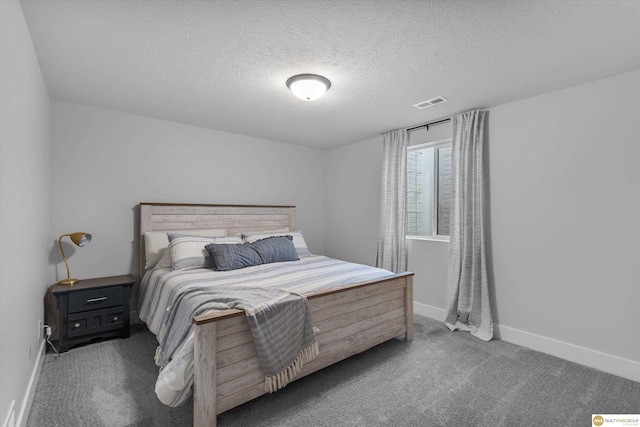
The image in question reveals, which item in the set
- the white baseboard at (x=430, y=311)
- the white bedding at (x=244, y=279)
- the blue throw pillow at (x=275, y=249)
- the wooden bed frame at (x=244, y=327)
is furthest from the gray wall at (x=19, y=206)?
the white baseboard at (x=430, y=311)

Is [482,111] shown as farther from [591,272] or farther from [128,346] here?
[128,346]

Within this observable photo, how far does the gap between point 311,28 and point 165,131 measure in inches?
98.0

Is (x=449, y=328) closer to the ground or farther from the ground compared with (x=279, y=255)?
closer to the ground

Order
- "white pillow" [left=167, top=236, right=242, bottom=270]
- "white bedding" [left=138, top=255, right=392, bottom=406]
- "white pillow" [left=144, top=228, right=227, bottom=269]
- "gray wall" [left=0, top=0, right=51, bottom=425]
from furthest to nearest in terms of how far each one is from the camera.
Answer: "white pillow" [left=144, top=228, right=227, bottom=269], "white pillow" [left=167, top=236, right=242, bottom=270], "white bedding" [left=138, top=255, right=392, bottom=406], "gray wall" [left=0, top=0, right=51, bottom=425]

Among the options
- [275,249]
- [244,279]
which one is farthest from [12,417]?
[275,249]

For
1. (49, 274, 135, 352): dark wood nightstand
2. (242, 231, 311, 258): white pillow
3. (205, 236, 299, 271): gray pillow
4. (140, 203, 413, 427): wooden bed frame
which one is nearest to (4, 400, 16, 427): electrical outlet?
(140, 203, 413, 427): wooden bed frame

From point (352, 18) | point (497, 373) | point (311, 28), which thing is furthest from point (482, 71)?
point (497, 373)

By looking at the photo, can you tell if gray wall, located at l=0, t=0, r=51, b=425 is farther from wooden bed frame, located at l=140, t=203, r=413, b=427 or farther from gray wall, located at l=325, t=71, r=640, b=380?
gray wall, located at l=325, t=71, r=640, b=380

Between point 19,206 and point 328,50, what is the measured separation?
205 centimetres

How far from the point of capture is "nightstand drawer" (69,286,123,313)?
259 centimetres

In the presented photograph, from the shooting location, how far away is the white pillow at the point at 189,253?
290cm

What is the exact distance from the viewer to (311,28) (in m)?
1.74

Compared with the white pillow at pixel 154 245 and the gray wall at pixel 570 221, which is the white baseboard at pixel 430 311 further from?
the white pillow at pixel 154 245

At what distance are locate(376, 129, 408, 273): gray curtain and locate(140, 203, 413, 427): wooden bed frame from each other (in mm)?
927
